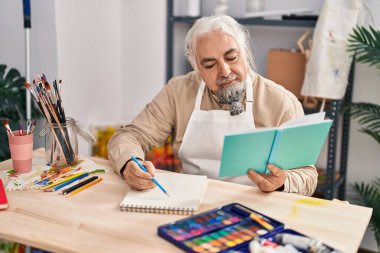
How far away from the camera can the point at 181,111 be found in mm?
1993

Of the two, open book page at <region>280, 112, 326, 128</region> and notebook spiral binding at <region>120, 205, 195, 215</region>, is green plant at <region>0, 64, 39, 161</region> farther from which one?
open book page at <region>280, 112, 326, 128</region>

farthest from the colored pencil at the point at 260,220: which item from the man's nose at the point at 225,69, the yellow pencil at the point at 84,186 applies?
the man's nose at the point at 225,69

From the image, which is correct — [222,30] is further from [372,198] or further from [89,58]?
[89,58]

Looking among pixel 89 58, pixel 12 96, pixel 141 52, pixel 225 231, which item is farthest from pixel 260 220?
pixel 141 52

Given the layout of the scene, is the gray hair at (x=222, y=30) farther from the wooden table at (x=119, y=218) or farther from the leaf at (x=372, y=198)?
the leaf at (x=372, y=198)

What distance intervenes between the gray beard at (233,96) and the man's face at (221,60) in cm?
2

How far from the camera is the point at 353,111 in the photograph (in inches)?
110

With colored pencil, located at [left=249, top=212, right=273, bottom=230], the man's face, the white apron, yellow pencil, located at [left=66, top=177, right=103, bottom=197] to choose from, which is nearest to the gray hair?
the man's face

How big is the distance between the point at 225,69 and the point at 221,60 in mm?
36

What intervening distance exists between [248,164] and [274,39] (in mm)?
1792

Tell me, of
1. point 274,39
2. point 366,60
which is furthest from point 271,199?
point 274,39

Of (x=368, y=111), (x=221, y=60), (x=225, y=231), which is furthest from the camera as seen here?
(x=368, y=111)

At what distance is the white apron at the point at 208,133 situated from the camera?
192cm

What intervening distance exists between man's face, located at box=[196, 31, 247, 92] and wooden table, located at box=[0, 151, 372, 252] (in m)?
0.45
